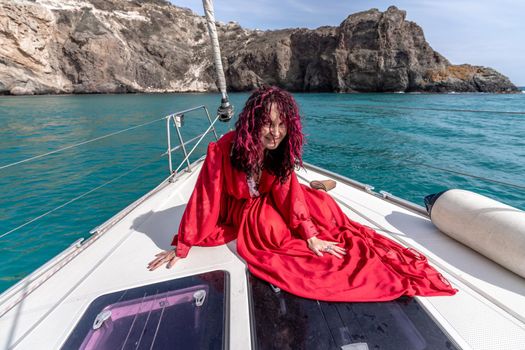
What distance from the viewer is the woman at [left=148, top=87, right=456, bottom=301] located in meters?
1.27

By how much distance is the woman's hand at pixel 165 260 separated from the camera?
4.91ft

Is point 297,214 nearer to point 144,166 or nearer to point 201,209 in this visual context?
point 201,209

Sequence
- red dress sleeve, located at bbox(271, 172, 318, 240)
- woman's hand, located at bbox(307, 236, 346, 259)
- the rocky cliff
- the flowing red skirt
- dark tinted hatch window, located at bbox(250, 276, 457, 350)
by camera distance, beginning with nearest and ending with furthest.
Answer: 1. dark tinted hatch window, located at bbox(250, 276, 457, 350)
2. the flowing red skirt
3. woman's hand, located at bbox(307, 236, 346, 259)
4. red dress sleeve, located at bbox(271, 172, 318, 240)
5. the rocky cliff

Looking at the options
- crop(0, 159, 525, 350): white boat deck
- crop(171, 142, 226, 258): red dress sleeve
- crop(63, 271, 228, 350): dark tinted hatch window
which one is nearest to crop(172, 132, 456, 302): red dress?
crop(171, 142, 226, 258): red dress sleeve

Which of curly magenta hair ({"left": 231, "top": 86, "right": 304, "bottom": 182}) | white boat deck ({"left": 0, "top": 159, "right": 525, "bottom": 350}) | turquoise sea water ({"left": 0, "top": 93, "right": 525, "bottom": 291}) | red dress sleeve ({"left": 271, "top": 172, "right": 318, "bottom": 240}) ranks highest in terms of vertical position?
curly magenta hair ({"left": 231, "top": 86, "right": 304, "bottom": 182})

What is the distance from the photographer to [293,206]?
5.28 feet

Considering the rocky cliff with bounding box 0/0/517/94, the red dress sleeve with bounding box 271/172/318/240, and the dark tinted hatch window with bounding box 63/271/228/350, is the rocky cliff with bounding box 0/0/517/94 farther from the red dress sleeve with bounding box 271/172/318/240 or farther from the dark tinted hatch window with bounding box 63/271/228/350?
the red dress sleeve with bounding box 271/172/318/240

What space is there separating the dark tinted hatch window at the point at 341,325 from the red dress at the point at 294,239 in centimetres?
5

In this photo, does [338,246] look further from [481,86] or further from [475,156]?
[481,86]

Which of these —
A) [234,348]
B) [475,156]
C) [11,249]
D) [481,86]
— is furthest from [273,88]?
[481,86]

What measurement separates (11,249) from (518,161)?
1135cm

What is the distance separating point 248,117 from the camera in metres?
1.31

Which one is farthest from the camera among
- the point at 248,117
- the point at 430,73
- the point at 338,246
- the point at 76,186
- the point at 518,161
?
the point at 430,73

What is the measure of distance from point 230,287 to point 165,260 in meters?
0.49
